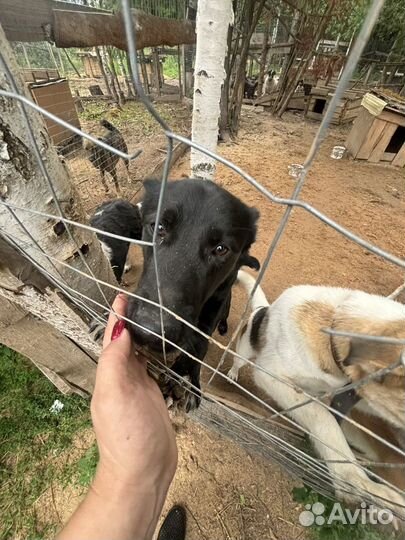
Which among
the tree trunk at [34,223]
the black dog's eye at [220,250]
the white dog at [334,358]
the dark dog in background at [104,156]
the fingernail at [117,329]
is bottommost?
the dark dog in background at [104,156]

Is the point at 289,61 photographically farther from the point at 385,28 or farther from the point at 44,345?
the point at 44,345

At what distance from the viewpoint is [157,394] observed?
120 cm

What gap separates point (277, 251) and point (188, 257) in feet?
10.6

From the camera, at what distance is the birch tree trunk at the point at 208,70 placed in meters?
2.35

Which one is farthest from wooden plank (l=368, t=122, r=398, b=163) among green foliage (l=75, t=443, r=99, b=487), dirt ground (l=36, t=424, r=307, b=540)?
green foliage (l=75, t=443, r=99, b=487)

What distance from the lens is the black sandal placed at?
1.92 metres

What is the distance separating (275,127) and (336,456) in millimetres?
9529

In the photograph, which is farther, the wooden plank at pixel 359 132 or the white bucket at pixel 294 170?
the wooden plank at pixel 359 132

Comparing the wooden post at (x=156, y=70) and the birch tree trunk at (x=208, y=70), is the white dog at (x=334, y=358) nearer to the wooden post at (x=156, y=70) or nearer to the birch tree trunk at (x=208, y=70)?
the birch tree trunk at (x=208, y=70)

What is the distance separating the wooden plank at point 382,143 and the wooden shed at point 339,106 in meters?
2.92

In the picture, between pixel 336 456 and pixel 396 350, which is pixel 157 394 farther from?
pixel 336 456

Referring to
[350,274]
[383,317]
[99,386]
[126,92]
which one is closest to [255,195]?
[350,274]

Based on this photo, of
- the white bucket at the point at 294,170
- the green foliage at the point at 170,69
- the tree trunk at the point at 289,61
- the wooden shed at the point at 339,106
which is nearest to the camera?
the white bucket at the point at 294,170

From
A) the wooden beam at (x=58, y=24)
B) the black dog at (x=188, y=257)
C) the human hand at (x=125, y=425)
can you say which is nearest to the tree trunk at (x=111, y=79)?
the wooden beam at (x=58, y=24)
